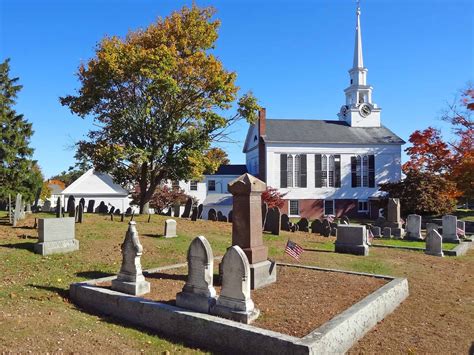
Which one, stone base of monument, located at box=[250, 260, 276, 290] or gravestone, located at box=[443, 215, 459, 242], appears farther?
gravestone, located at box=[443, 215, 459, 242]

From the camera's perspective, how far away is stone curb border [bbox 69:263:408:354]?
18.8ft

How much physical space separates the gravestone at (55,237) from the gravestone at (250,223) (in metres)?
5.64

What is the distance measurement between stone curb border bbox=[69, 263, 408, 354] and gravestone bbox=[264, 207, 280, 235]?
32.8 ft

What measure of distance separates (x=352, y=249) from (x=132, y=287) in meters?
8.75

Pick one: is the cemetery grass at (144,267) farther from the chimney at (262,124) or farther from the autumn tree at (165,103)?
the chimney at (262,124)

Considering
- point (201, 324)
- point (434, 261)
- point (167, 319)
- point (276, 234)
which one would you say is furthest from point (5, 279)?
point (434, 261)

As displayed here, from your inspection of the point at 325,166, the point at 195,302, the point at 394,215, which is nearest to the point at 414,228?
the point at 394,215

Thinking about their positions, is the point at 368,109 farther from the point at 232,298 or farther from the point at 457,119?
the point at 232,298

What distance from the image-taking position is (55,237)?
12.0 metres

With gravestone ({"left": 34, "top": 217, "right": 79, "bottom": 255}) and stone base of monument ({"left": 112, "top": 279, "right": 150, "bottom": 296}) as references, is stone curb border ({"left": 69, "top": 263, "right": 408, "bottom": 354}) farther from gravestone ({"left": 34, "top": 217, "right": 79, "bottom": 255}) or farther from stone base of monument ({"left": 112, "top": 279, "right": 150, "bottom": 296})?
gravestone ({"left": 34, "top": 217, "right": 79, "bottom": 255})

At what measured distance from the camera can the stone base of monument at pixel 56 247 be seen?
11.6 meters

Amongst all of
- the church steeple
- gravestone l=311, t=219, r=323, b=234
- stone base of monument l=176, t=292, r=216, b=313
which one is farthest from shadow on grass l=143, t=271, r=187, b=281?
the church steeple

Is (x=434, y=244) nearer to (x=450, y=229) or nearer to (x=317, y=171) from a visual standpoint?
(x=450, y=229)

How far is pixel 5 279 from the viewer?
30.4 ft
